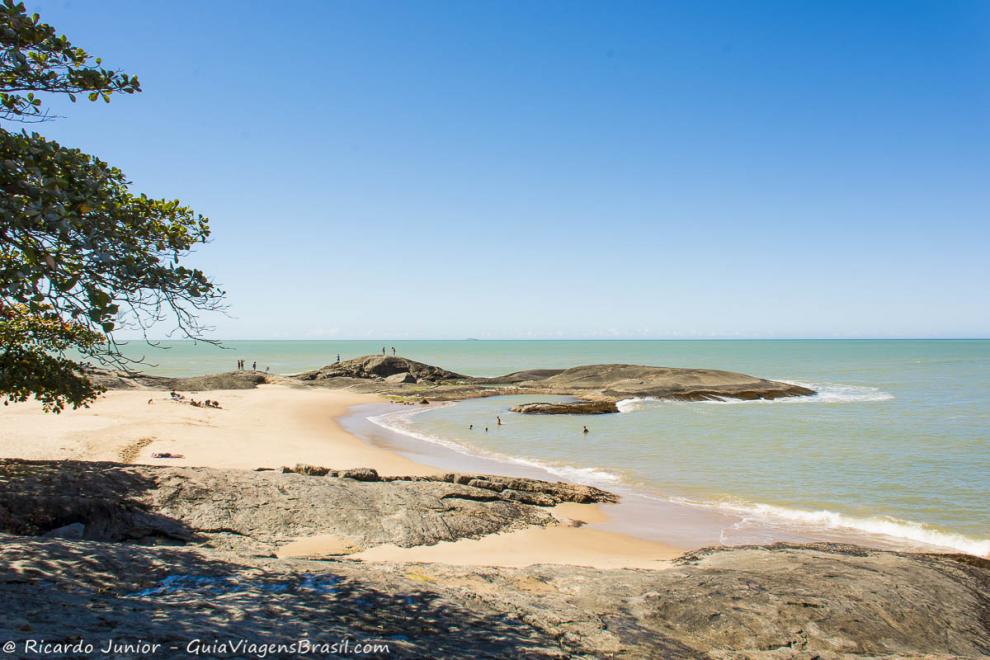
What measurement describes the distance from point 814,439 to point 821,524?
16.2 meters

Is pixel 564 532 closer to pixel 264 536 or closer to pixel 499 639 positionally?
pixel 264 536

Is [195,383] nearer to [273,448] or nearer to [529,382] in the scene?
[529,382]

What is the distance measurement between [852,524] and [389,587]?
52.1 feet

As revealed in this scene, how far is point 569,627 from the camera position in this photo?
25.6ft

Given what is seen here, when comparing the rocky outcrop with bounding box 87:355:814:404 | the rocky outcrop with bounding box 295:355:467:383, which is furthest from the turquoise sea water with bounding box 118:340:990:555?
the rocky outcrop with bounding box 295:355:467:383

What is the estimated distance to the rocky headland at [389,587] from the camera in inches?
261

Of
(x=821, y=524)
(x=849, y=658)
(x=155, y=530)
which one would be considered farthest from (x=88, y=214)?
(x=821, y=524)

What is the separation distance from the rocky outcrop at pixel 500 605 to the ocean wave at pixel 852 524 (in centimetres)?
554

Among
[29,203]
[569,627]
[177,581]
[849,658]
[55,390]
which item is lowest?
[849,658]

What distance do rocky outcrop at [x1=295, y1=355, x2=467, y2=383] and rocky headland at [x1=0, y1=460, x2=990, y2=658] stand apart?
55095 mm

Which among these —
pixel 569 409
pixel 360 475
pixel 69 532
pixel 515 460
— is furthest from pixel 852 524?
pixel 569 409

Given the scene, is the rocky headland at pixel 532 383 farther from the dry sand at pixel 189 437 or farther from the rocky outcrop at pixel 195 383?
the dry sand at pixel 189 437

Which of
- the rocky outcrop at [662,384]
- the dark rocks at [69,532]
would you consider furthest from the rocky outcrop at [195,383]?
the dark rocks at [69,532]

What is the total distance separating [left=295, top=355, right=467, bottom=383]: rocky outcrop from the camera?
2731 inches
